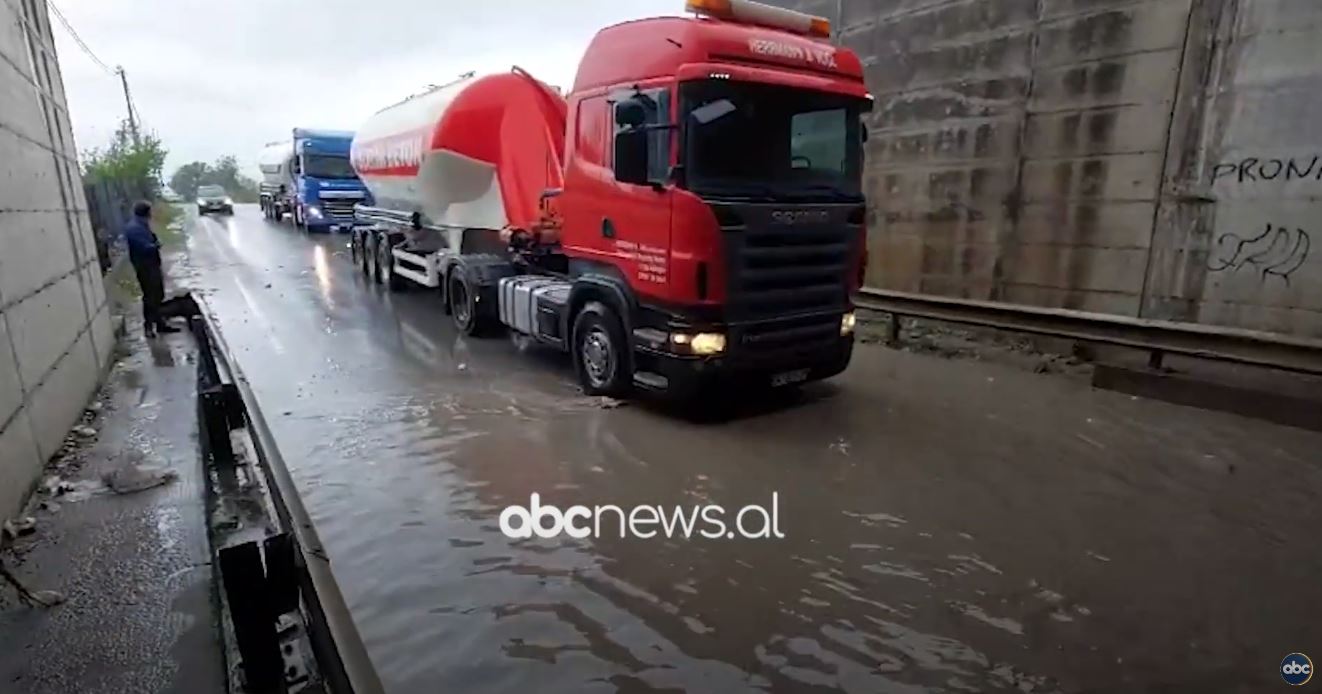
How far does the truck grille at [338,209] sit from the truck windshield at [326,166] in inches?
29.9

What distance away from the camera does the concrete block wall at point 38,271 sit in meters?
4.08

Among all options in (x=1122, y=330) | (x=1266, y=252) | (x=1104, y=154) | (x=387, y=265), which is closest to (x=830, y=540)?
(x=1122, y=330)

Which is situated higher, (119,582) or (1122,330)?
(1122,330)

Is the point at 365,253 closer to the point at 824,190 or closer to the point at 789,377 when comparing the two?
the point at 789,377

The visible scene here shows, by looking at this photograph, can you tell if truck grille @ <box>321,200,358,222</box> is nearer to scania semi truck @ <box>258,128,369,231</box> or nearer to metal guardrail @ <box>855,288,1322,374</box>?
scania semi truck @ <box>258,128,369,231</box>

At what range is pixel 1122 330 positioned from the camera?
255 inches

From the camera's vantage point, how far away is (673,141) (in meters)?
4.93

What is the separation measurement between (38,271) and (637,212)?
14.4 feet

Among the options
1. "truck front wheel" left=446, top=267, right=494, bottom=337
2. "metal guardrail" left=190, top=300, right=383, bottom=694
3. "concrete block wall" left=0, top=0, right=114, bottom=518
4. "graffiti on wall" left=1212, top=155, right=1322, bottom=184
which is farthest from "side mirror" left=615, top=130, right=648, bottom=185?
"graffiti on wall" left=1212, top=155, right=1322, bottom=184

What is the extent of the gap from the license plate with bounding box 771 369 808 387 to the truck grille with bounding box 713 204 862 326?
0.40 meters

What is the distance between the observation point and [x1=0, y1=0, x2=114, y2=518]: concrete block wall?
4.08 meters

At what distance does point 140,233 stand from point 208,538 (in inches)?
256

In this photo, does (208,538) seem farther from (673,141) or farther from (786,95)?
(786,95)

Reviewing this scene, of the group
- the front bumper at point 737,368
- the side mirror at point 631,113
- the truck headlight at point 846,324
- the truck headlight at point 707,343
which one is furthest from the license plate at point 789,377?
the side mirror at point 631,113
